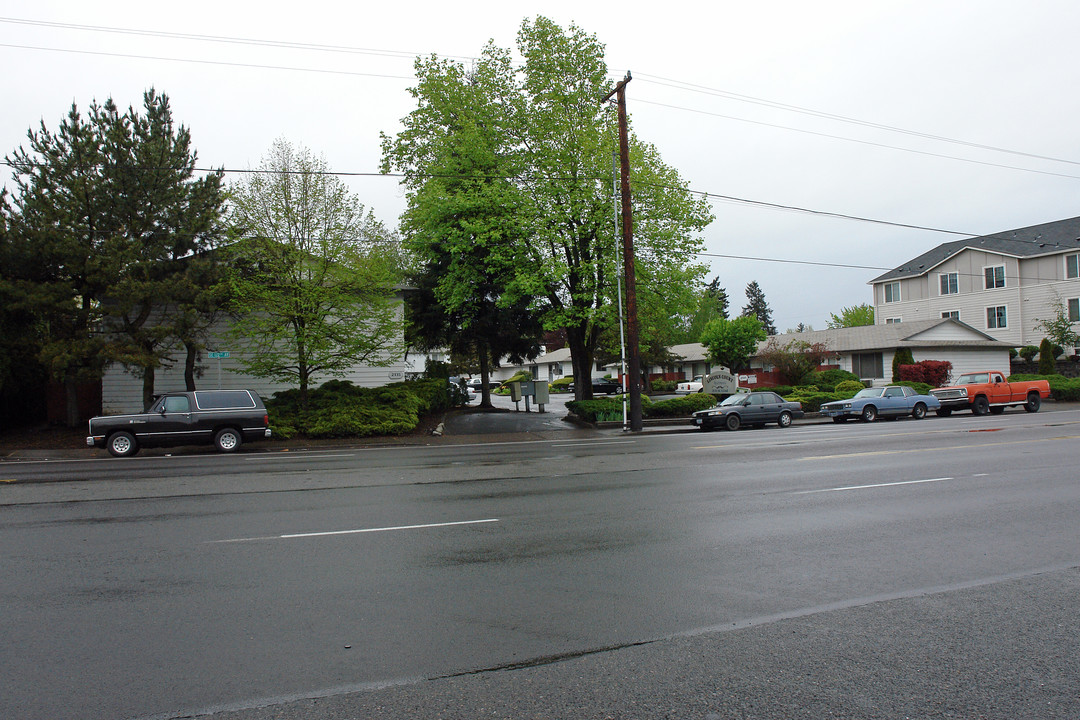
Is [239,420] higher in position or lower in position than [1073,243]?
lower

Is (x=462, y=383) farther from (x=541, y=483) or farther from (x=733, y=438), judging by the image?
(x=541, y=483)

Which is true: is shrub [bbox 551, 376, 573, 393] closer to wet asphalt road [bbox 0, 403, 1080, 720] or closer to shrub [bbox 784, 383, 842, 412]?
shrub [bbox 784, 383, 842, 412]

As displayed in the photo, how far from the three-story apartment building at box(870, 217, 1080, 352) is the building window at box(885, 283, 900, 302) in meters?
0.08

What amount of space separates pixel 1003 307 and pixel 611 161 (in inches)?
1577

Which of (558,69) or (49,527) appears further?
(558,69)

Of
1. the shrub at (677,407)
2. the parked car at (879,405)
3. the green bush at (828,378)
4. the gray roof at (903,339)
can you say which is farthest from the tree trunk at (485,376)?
the gray roof at (903,339)

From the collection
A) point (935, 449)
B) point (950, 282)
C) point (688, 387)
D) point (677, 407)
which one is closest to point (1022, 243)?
point (950, 282)

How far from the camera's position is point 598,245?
Result: 89.2ft

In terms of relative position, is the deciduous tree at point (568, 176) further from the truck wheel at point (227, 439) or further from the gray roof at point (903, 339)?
the gray roof at point (903, 339)

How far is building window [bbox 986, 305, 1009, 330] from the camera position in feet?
171

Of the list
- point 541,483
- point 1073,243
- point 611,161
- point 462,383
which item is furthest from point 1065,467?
point 1073,243

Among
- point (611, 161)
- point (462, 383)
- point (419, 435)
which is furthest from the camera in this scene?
point (462, 383)

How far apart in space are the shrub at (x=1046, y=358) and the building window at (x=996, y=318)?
7660 mm

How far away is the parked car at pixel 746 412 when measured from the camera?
2688 cm
